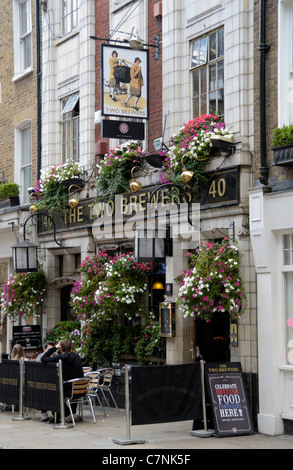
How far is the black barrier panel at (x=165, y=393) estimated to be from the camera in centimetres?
1152

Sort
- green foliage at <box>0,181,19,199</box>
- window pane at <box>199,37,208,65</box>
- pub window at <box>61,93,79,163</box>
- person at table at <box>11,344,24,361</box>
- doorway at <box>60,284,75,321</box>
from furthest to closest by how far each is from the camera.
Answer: green foliage at <box>0,181,19,199</box>, doorway at <box>60,284,75,321</box>, pub window at <box>61,93,79,163</box>, person at table at <box>11,344,24,361</box>, window pane at <box>199,37,208,65</box>

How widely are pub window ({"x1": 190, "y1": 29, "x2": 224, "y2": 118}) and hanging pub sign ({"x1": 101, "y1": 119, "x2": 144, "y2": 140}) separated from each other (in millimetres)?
1197

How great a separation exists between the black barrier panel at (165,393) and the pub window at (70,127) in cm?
829

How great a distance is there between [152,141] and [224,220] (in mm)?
3026

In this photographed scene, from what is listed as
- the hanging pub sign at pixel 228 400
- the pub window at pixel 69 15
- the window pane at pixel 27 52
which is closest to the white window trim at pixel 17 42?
the window pane at pixel 27 52

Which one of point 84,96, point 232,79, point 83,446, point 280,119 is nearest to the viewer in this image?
point 83,446

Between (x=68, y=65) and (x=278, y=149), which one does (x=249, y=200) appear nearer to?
(x=278, y=149)

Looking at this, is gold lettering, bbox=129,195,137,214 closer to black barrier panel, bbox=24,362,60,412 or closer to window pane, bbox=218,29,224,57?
window pane, bbox=218,29,224,57

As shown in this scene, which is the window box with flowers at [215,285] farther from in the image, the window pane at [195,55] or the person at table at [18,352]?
the person at table at [18,352]

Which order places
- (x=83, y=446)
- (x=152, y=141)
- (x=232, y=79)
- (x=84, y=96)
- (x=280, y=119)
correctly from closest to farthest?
(x=83, y=446), (x=280, y=119), (x=232, y=79), (x=152, y=141), (x=84, y=96)

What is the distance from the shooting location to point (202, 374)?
12250 millimetres

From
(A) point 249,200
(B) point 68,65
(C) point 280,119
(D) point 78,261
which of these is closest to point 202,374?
(A) point 249,200

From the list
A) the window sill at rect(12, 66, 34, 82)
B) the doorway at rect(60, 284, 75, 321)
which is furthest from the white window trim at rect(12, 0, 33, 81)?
the doorway at rect(60, 284, 75, 321)

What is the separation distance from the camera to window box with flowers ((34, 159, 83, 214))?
59.9 ft
